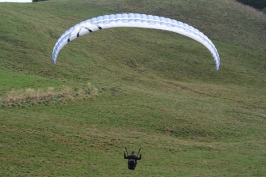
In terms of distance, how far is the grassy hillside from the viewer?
80.4 feet

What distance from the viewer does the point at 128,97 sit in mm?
35938

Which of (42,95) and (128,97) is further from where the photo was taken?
(128,97)

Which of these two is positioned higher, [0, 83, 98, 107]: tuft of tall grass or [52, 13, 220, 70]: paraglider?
[0, 83, 98, 107]: tuft of tall grass

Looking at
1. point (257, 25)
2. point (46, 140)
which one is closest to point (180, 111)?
point (46, 140)

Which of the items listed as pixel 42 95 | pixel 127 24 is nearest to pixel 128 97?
pixel 42 95

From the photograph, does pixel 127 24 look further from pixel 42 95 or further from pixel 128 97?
pixel 128 97

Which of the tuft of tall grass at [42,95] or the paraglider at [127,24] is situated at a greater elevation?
the tuft of tall grass at [42,95]

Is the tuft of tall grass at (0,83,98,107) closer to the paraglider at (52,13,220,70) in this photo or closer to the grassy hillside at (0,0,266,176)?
the grassy hillside at (0,0,266,176)

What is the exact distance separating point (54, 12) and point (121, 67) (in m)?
17.6

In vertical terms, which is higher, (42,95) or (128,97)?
(128,97)

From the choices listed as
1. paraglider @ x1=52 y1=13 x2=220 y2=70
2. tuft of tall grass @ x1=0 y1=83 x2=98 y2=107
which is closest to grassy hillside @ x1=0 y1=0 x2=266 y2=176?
tuft of tall grass @ x1=0 y1=83 x2=98 y2=107

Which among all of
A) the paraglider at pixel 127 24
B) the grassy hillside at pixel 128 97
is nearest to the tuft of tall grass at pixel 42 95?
the grassy hillside at pixel 128 97

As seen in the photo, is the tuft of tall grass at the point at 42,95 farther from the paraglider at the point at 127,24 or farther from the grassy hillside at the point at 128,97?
the paraglider at the point at 127,24

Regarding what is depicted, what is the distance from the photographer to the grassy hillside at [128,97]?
80.4 ft
